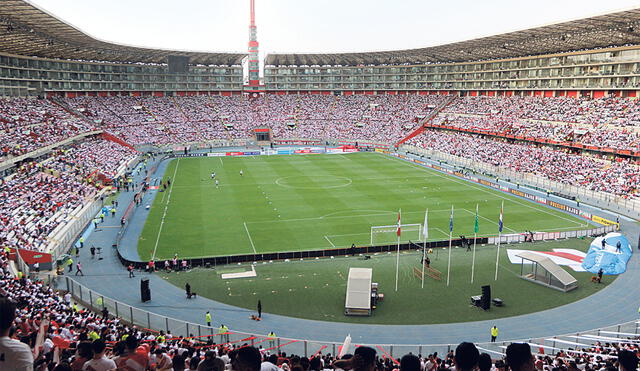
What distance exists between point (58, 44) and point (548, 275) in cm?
8101

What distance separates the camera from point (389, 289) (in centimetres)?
3108

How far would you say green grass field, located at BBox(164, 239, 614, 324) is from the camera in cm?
2767

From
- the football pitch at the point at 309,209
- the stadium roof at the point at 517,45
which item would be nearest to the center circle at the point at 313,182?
the football pitch at the point at 309,209

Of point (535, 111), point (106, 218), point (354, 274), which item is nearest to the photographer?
point (354, 274)

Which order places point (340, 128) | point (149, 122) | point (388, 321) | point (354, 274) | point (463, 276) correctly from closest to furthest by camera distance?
point (388, 321)
point (354, 274)
point (463, 276)
point (149, 122)
point (340, 128)

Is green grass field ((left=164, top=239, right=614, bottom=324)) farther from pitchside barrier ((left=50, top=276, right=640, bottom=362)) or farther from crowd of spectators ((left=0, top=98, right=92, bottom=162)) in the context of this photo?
crowd of spectators ((left=0, top=98, right=92, bottom=162))

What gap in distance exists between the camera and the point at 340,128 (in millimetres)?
116875

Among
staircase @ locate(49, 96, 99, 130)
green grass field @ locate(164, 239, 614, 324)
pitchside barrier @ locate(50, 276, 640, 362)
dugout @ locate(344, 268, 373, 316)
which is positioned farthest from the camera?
staircase @ locate(49, 96, 99, 130)

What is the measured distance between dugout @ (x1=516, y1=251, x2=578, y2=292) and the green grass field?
54cm

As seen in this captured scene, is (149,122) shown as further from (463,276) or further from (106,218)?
(463,276)

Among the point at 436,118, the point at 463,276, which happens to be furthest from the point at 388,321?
the point at 436,118

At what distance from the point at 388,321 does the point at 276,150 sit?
75.6m

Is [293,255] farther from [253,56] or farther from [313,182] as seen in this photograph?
[253,56]

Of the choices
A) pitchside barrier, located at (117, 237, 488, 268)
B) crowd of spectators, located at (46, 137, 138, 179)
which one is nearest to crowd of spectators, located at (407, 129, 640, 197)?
pitchside barrier, located at (117, 237, 488, 268)
